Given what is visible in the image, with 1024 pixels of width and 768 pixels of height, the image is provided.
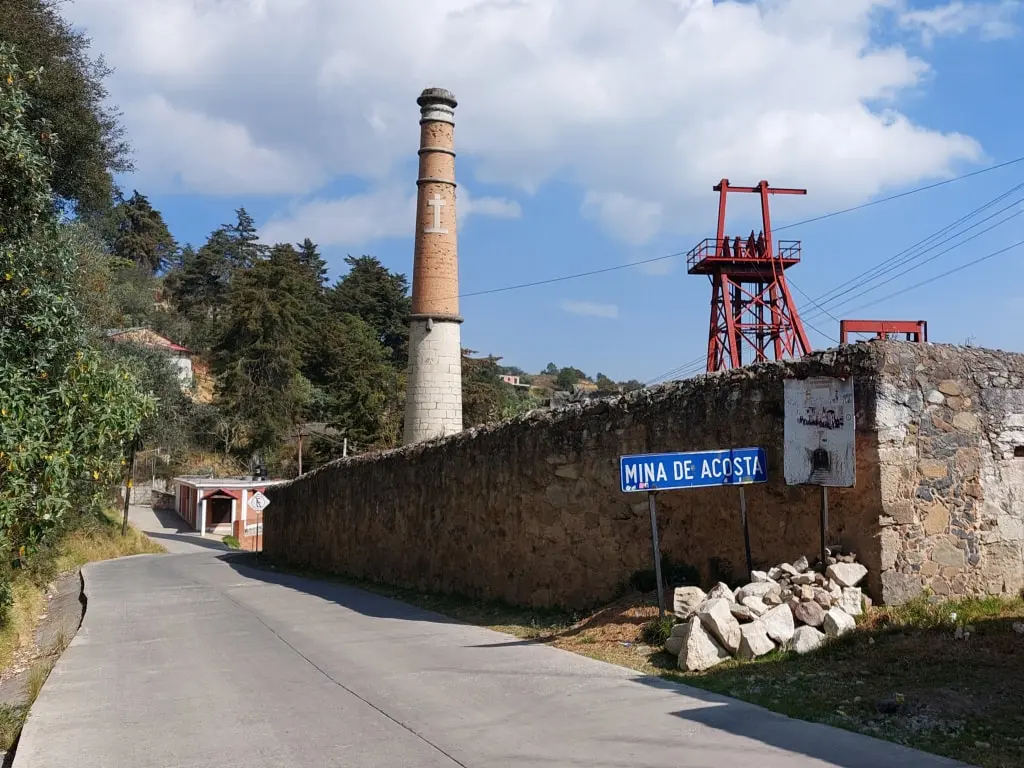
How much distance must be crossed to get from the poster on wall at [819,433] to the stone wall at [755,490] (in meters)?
0.12

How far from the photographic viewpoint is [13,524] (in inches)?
424

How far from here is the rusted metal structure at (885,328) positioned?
676 inches

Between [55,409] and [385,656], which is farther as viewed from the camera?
[55,409]

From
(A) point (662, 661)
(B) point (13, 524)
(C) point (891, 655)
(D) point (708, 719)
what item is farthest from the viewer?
(B) point (13, 524)

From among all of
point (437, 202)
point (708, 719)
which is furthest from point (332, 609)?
point (437, 202)

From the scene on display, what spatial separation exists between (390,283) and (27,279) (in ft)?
228

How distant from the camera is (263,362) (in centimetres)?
6359

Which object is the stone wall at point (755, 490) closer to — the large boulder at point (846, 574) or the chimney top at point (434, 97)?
the large boulder at point (846, 574)

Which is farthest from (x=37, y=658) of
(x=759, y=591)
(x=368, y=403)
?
(x=368, y=403)

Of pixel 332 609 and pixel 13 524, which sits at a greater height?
pixel 13 524

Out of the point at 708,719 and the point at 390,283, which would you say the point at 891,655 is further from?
the point at 390,283

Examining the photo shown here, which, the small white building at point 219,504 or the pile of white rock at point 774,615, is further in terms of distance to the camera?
the small white building at point 219,504

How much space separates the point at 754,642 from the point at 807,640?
1.41 feet

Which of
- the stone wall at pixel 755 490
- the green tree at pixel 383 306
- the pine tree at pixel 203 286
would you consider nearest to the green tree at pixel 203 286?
the pine tree at pixel 203 286
